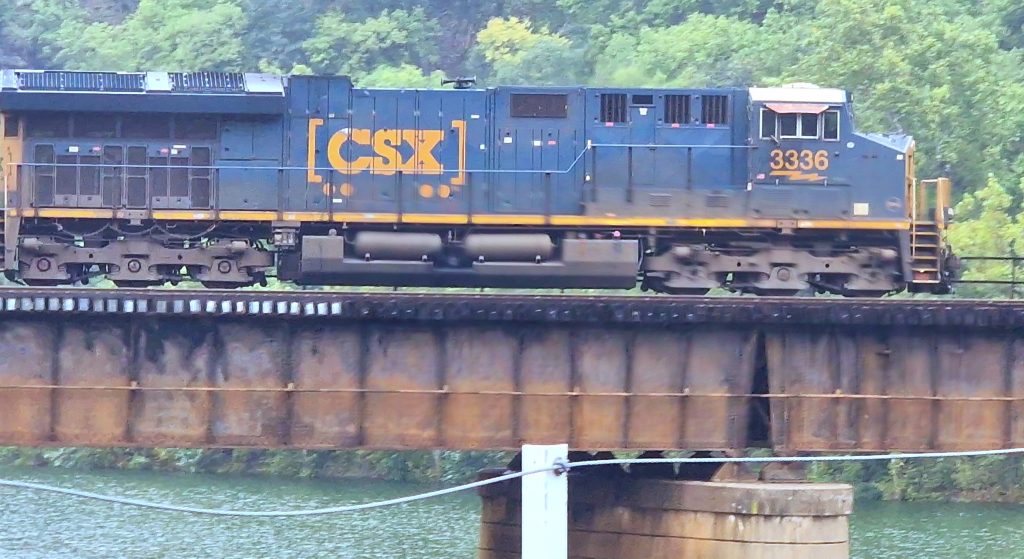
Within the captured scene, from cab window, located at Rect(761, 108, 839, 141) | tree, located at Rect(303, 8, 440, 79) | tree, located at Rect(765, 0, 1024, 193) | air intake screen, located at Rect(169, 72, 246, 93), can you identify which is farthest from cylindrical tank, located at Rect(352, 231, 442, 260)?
tree, located at Rect(303, 8, 440, 79)

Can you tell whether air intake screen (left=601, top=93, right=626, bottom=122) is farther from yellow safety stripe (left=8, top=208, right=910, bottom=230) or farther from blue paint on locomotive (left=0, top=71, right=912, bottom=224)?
yellow safety stripe (left=8, top=208, right=910, bottom=230)

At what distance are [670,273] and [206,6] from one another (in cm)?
6153

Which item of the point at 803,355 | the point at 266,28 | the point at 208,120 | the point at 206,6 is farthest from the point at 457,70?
the point at 803,355

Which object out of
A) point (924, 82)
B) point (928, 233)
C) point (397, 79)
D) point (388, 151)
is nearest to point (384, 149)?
point (388, 151)

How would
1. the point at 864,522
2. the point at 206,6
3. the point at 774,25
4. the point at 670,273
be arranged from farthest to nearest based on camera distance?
the point at 206,6 < the point at 774,25 < the point at 864,522 < the point at 670,273

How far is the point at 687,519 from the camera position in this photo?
65.6 feet

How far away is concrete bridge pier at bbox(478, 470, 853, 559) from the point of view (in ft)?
63.0

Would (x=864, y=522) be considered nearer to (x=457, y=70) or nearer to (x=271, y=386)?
(x=271, y=386)

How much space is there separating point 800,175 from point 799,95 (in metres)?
1.31

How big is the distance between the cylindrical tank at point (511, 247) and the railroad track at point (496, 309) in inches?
140

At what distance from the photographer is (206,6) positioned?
259 feet

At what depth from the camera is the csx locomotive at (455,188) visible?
22.4 meters

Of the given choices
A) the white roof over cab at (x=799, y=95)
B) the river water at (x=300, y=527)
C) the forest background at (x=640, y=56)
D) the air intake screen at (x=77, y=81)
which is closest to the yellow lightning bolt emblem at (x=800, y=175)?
the white roof over cab at (x=799, y=95)

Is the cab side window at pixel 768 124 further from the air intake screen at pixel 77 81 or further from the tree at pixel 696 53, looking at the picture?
the tree at pixel 696 53
